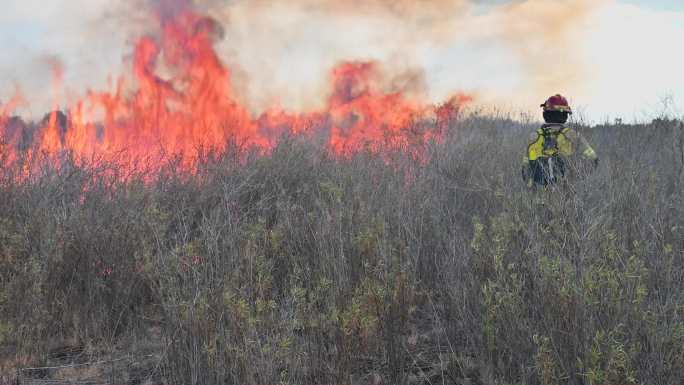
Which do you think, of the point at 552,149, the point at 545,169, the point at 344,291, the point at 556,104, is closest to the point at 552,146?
the point at 552,149

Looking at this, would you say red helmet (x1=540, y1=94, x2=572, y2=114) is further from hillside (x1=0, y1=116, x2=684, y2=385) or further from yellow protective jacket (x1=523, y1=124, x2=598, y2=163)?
hillside (x1=0, y1=116, x2=684, y2=385)

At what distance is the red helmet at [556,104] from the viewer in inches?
265

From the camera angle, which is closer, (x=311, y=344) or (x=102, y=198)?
(x=311, y=344)

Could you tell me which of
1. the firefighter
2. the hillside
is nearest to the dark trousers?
the firefighter

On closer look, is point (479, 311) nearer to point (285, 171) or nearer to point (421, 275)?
point (421, 275)

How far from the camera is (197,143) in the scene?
8.10 metres

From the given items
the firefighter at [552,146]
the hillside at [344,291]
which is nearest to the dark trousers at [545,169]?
the firefighter at [552,146]

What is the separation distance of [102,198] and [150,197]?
0.52 meters

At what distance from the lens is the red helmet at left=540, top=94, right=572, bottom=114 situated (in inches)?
265

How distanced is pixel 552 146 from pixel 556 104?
62 cm

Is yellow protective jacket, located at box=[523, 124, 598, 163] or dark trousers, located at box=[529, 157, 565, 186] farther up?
yellow protective jacket, located at box=[523, 124, 598, 163]

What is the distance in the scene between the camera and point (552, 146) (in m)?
6.54

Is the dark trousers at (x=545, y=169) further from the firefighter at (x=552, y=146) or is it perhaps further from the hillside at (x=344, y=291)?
the hillside at (x=344, y=291)

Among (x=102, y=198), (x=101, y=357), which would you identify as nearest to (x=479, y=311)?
(x=101, y=357)
